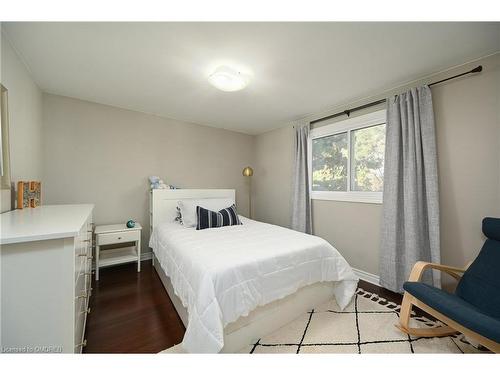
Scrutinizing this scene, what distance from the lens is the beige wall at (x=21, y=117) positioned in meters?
1.55

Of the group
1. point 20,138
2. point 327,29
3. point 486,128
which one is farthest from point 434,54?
point 20,138

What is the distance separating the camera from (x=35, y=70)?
6.47 feet

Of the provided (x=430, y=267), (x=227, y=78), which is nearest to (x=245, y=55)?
(x=227, y=78)

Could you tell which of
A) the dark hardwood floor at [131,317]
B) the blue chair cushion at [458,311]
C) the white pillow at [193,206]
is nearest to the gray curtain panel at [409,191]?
the blue chair cushion at [458,311]

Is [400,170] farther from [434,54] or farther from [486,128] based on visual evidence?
[434,54]

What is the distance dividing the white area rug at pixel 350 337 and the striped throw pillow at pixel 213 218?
1291 mm

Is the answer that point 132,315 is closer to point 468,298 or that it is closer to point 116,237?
point 116,237

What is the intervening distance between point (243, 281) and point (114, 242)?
203cm

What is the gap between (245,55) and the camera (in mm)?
1710

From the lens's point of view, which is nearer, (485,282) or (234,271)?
(234,271)

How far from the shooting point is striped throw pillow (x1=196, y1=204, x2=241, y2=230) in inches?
99.4

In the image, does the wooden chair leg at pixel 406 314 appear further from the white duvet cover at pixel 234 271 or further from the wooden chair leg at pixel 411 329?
the white duvet cover at pixel 234 271

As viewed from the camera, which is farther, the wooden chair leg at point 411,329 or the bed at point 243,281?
the wooden chair leg at point 411,329
